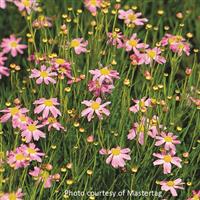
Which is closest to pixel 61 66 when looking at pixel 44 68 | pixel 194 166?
pixel 44 68

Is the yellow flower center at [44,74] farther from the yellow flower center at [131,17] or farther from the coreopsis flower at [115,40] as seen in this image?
the yellow flower center at [131,17]

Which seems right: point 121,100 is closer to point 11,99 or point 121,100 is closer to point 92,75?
point 92,75

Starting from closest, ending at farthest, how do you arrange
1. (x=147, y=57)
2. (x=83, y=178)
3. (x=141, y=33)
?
(x=83, y=178) < (x=147, y=57) < (x=141, y=33)

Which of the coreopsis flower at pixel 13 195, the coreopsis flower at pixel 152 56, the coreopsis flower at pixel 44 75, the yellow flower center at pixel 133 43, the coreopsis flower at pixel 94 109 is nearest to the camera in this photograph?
the coreopsis flower at pixel 13 195

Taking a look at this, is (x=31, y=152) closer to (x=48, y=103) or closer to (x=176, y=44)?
(x=48, y=103)

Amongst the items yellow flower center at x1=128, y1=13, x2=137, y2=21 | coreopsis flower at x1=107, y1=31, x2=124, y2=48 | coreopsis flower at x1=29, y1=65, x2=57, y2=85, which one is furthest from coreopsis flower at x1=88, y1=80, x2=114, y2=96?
yellow flower center at x1=128, y1=13, x2=137, y2=21

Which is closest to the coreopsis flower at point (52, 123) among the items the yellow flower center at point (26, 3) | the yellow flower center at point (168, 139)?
the yellow flower center at point (168, 139)

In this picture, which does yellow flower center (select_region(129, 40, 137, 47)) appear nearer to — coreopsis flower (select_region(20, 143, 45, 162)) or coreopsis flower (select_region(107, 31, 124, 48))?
coreopsis flower (select_region(107, 31, 124, 48))
